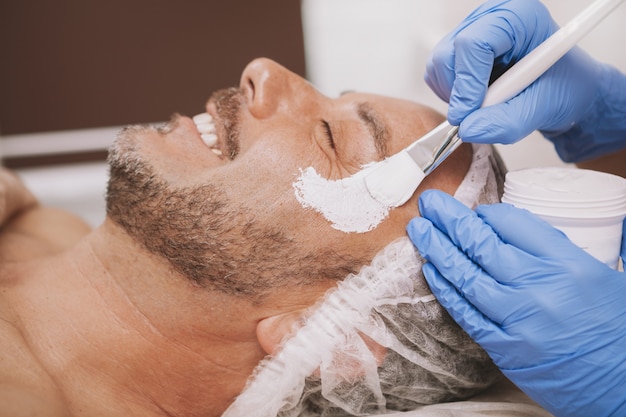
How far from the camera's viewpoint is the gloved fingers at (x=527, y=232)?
3.21 feet

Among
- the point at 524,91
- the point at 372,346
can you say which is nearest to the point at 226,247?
the point at 372,346

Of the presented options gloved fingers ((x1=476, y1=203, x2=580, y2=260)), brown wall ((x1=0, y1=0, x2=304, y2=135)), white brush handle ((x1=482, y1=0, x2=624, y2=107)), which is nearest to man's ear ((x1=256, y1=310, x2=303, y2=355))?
gloved fingers ((x1=476, y1=203, x2=580, y2=260))

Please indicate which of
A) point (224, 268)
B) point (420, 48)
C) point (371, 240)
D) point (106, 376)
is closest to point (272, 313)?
point (224, 268)

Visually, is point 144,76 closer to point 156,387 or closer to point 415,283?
point 156,387

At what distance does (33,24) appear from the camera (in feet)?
7.25

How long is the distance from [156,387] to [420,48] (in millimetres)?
1672

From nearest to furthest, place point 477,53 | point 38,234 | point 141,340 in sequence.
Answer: point 477,53, point 141,340, point 38,234

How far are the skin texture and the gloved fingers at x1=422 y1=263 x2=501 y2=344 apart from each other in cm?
12

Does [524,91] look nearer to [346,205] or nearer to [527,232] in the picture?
[527,232]

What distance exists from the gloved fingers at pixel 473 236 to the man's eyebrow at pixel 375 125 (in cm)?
14

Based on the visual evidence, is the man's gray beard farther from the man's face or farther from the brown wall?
the brown wall

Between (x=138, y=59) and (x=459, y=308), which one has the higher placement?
(x=138, y=59)

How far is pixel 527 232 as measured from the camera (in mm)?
999

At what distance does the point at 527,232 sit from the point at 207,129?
0.79 m
